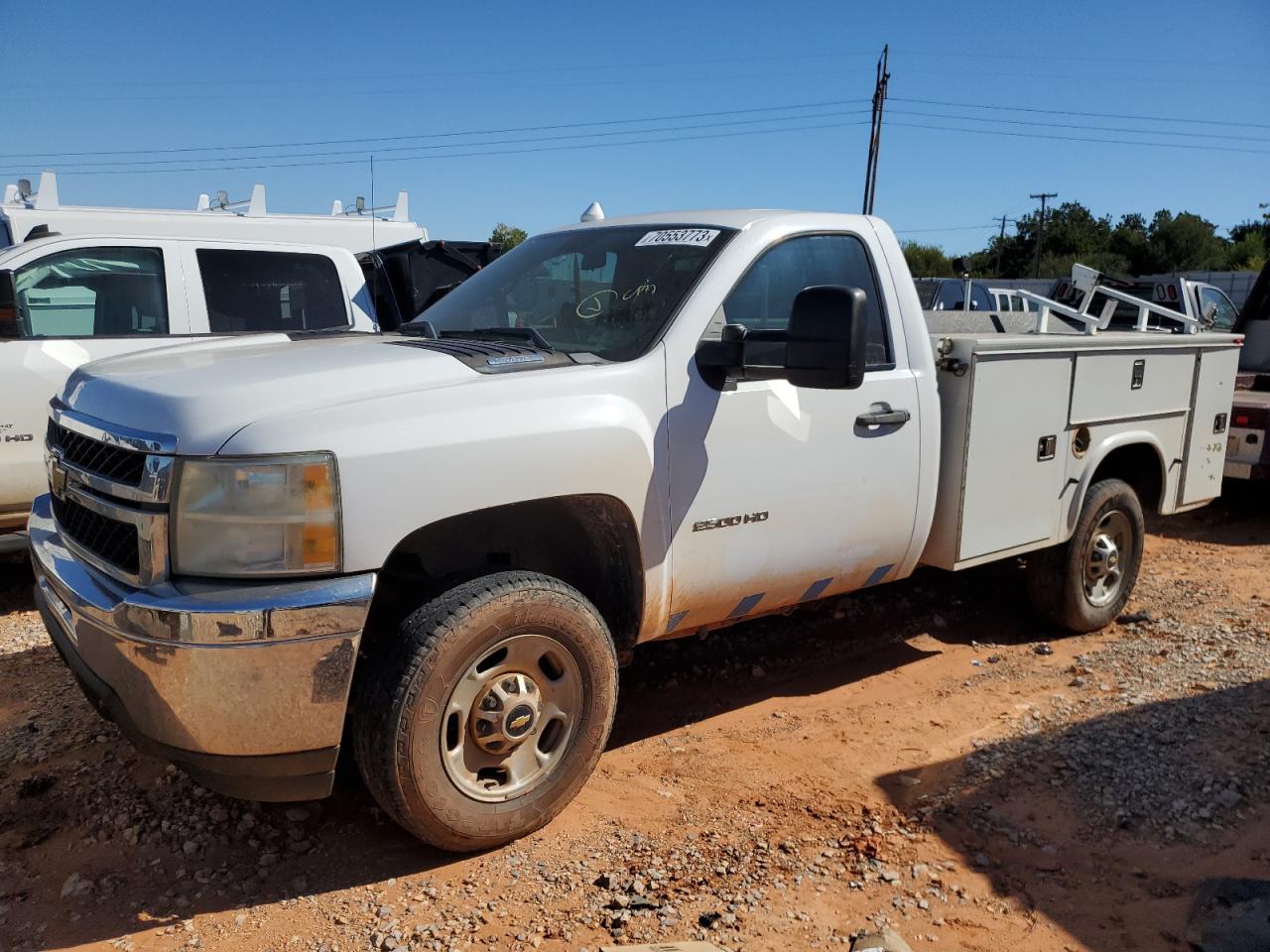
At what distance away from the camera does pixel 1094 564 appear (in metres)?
5.23

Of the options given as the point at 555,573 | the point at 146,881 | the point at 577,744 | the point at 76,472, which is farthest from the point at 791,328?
the point at 146,881

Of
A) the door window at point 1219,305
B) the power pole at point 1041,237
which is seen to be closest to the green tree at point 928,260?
the power pole at point 1041,237

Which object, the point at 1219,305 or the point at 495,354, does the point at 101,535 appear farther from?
the point at 1219,305

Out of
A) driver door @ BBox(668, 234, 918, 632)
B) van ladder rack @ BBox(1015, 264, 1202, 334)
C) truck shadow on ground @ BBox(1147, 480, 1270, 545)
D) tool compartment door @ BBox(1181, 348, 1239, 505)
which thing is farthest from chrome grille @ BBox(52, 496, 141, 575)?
truck shadow on ground @ BBox(1147, 480, 1270, 545)

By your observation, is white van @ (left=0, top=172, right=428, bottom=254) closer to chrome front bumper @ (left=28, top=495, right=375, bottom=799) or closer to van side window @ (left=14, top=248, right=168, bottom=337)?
van side window @ (left=14, top=248, right=168, bottom=337)

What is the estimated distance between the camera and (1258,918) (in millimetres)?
2881

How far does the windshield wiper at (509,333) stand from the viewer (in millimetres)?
3453

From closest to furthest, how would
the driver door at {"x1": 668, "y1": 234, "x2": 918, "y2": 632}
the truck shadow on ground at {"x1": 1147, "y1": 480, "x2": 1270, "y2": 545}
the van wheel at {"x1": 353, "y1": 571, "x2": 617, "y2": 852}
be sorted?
1. the van wheel at {"x1": 353, "y1": 571, "x2": 617, "y2": 852}
2. the driver door at {"x1": 668, "y1": 234, "x2": 918, "y2": 632}
3. the truck shadow on ground at {"x1": 1147, "y1": 480, "x2": 1270, "y2": 545}

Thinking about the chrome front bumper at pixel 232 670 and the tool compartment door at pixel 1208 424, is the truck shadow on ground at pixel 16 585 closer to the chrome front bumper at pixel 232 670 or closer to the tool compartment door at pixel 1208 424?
the chrome front bumper at pixel 232 670

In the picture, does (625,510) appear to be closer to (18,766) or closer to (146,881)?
(146,881)

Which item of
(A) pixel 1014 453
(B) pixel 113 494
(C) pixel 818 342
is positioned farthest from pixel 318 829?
(A) pixel 1014 453

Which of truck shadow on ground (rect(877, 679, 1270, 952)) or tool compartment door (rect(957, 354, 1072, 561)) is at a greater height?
tool compartment door (rect(957, 354, 1072, 561))

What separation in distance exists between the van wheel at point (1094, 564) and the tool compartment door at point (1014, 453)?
0.33 m

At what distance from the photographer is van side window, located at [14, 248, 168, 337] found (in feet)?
19.0
